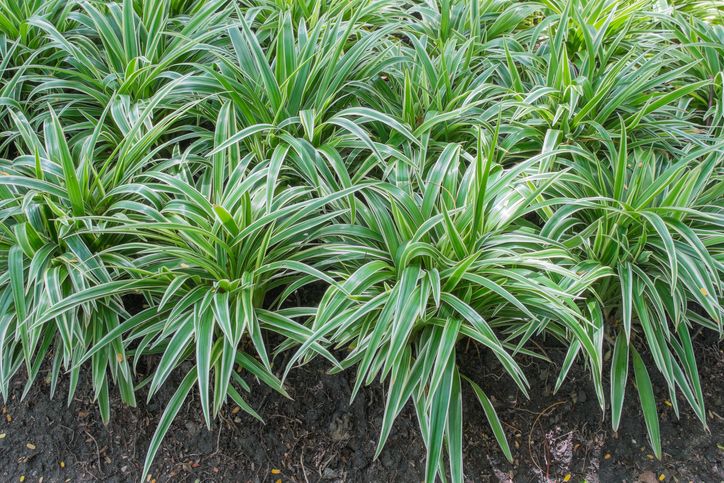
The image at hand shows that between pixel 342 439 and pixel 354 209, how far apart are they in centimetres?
68

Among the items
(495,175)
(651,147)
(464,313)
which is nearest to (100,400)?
(464,313)

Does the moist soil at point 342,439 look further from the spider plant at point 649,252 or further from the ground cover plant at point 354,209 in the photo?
the spider plant at point 649,252

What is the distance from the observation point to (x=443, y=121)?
2.11 meters

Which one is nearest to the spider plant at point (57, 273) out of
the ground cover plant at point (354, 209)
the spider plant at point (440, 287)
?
the ground cover plant at point (354, 209)

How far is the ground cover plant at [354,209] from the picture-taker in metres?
1.65

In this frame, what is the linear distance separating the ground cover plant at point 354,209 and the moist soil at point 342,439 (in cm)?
7

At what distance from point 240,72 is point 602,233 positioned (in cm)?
124

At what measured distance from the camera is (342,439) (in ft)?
6.13

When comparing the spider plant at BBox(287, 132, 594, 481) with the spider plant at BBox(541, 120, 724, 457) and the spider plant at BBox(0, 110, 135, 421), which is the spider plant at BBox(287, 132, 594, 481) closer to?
the spider plant at BBox(541, 120, 724, 457)

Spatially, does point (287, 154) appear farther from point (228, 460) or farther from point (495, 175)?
point (228, 460)

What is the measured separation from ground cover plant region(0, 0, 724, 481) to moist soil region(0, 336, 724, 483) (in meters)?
0.07

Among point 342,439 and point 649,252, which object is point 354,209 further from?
point 649,252

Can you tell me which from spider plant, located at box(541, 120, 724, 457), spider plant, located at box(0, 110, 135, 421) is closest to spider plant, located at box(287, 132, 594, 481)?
spider plant, located at box(541, 120, 724, 457)

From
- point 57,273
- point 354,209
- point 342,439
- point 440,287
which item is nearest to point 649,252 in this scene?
point 440,287
